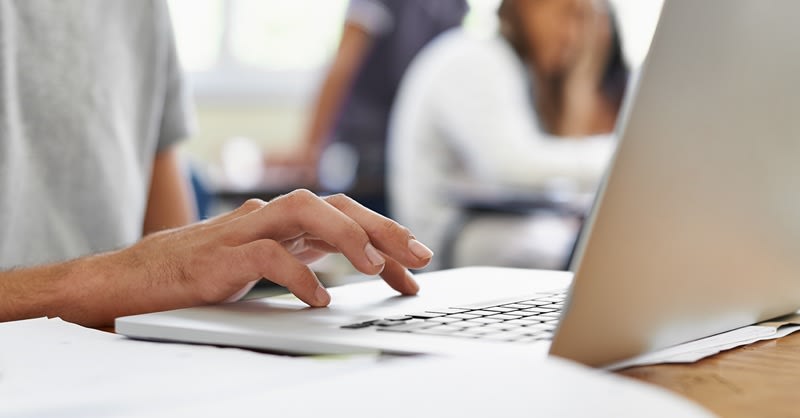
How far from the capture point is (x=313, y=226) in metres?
0.72

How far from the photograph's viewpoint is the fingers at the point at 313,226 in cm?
71

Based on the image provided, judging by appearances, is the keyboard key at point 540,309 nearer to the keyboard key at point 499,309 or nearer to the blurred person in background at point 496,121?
the keyboard key at point 499,309

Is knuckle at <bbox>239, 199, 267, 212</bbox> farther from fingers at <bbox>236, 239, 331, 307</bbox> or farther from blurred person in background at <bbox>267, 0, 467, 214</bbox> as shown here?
blurred person in background at <bbox>267, 0, 467, 214</bbox>

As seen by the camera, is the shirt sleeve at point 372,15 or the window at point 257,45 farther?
the window at point 257,45

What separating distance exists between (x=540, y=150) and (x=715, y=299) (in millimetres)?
2450

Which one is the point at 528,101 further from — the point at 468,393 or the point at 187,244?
the point at 468,393

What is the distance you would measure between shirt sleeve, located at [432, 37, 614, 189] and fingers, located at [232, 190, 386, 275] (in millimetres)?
2259

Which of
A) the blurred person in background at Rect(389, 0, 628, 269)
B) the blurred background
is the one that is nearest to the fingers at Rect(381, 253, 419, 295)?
the blurred person in background at Rect(389, 0, 628, 269)

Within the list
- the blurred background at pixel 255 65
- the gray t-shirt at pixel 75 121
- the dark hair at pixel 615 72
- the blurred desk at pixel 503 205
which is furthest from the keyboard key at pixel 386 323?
the blurred background at pixel 255 65

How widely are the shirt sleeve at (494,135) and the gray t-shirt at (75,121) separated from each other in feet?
5.50

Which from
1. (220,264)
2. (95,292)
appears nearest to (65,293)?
(95,292)

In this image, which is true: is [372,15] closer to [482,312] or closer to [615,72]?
[615,72]

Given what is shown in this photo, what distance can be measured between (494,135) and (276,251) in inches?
91.8

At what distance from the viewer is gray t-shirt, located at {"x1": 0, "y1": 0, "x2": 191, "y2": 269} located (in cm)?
119
